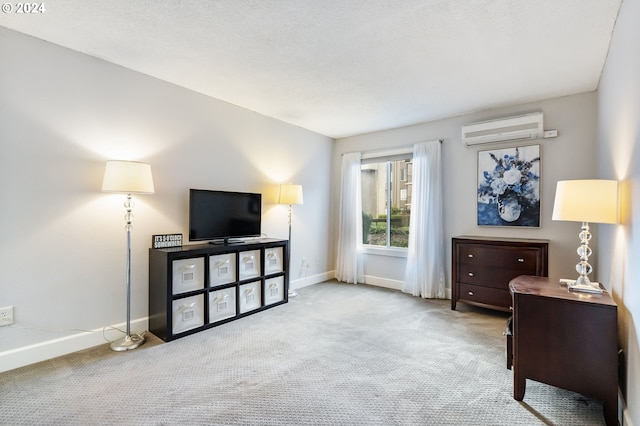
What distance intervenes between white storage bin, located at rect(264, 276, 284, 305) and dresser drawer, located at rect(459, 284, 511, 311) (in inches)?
87.0

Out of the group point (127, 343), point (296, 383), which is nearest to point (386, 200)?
point (296, 383)

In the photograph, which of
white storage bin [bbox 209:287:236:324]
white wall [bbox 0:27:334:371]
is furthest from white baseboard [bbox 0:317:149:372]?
white storage bin [bbox 209:287:236:324]

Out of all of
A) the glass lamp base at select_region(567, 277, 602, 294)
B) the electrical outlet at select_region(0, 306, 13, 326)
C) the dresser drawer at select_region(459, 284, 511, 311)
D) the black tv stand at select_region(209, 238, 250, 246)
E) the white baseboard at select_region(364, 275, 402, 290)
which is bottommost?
the white baseboard at select_region(364, 275, 402, 290)

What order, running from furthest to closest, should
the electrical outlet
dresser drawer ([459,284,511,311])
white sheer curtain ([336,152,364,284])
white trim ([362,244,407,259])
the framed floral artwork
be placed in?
A: white sheer curtain ([336,152,364,284]) < white trim ([362,244,407,259]) < the framed floral artwork < dresser drawer ([459,284,511,311]) < the electrical outlet

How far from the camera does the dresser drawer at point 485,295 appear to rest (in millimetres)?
3400

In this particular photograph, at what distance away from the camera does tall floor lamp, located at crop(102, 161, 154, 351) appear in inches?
97.7

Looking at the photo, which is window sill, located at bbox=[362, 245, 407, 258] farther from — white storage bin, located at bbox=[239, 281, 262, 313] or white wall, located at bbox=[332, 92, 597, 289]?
white storage bin, located at bbox=[239, 281, 262, 313]

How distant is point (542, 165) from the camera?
3.55m

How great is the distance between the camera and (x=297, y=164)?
4.73 m

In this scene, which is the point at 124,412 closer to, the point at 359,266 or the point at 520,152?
the point at 359,266

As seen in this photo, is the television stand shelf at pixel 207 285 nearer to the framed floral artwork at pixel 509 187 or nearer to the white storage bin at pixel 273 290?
the white storage bin at pixel 273 290

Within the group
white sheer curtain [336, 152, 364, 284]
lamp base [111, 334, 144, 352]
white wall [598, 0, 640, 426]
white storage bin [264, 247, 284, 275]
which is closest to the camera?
white wall [598, 0, 640, 426]

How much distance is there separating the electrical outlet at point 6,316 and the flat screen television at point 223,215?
1414mm

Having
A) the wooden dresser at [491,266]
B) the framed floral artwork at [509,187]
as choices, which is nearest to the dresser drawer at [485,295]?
the wooden dresser at [491,266]
